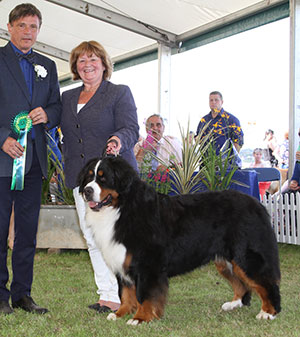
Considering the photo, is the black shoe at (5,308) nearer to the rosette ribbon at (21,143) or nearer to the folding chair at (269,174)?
the rosette ribbon at (21,143)

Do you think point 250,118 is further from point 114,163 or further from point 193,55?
point 114,163

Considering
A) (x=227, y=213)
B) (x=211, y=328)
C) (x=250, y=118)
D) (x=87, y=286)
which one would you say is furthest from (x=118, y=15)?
(x=211, y=328)

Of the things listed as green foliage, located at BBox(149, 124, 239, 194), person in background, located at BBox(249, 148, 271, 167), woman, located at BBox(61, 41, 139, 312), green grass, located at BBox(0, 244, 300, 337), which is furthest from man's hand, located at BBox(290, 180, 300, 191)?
woman, located at BBox(61, 41, 139, 312)

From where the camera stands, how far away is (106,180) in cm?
295

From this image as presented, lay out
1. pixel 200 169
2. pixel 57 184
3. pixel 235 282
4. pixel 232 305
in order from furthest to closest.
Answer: pixel 57 184 → pixel 200 169 → pixel 235 282 → pixel 232 305

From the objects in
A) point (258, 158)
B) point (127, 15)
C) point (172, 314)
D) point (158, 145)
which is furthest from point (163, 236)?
point (127, 15)

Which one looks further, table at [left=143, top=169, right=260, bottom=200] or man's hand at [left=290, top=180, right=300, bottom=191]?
man's hand at [left=290, top=180, right=300, bottom=191]

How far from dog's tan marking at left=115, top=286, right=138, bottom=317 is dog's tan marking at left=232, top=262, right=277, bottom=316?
29.1 inches

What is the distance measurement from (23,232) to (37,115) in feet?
2.85

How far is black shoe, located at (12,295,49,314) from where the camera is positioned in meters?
3.34

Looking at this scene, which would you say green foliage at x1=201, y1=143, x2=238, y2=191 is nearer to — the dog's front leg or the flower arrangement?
the flower arrangement

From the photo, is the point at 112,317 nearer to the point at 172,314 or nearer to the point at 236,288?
the point at 172,314

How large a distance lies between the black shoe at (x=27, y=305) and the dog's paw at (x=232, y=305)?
4.30 feet

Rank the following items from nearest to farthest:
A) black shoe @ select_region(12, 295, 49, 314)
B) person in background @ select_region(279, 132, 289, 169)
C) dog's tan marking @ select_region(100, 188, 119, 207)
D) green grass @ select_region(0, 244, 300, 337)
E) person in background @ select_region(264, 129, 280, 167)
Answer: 1. green grass @ select_region(0, 244, 300, 337)
2. dog's tan marking @ select_region(100, 188, 119, 207)
3. black shoe @ select_region(12, 295, 49, 314)
4. person in background @ select_region(279, 132, 289, 169)
5. person in background @ select_region(264, 129, 280, 167)
